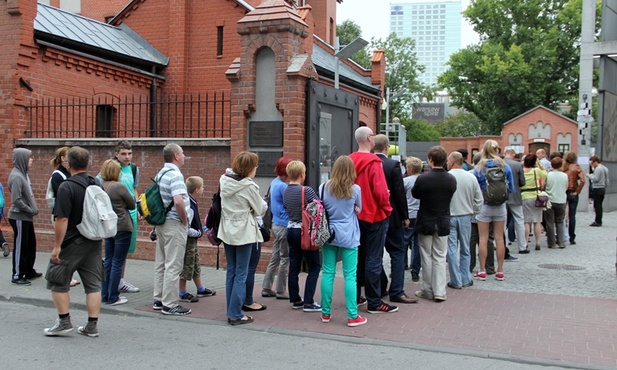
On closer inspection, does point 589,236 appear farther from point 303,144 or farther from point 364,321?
point 364,321

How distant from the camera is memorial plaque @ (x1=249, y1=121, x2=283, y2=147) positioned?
31.3ft

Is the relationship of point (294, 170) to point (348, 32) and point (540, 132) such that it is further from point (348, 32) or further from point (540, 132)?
point (348, 32)

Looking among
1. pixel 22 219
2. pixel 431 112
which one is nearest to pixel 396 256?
pixel 22 219

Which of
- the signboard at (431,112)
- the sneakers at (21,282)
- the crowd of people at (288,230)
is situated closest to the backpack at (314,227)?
the crowd of people at (288,230)

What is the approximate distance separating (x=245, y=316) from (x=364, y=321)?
138cm

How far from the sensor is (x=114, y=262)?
7.46 meters

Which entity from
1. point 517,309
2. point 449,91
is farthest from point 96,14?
point 517,309

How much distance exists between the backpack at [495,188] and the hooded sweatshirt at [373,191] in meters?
2.75

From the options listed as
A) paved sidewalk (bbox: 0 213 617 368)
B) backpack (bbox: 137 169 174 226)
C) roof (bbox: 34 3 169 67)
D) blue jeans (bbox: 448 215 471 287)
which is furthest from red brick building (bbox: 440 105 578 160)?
backpack (bbox: 137 169 174 226)

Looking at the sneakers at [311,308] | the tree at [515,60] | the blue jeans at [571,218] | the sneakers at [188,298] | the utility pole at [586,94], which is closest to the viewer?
the sneakers at [311,308]

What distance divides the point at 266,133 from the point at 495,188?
377 cm

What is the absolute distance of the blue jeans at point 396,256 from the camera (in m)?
7.42

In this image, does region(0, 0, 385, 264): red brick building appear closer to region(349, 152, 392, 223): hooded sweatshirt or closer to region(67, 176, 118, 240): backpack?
region(349, 152, 392, 223): hooded sweatshirt

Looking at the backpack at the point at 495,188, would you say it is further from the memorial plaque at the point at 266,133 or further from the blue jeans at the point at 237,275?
the blue jeans at the point at 237,275
